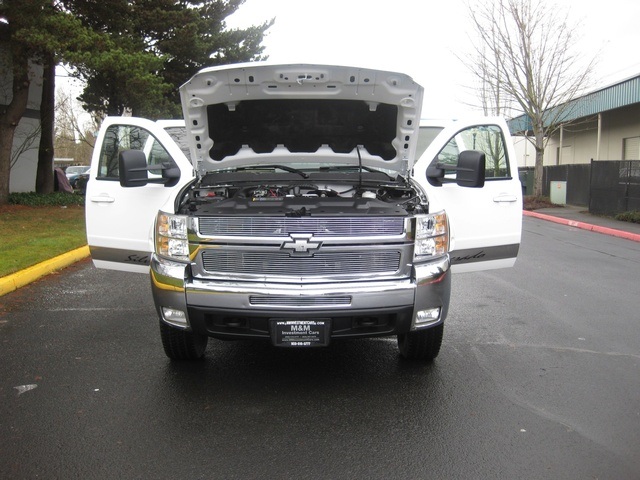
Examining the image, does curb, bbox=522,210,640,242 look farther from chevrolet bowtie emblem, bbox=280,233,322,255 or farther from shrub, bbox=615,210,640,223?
chevrolet bowtie emblem, bbox=280,233,322,255

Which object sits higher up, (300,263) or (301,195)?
(301,195)

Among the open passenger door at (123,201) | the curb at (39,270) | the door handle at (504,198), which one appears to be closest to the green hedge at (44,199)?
the curb at (39,270)

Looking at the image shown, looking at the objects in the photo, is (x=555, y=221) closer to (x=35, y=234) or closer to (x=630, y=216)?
(x=630, y=216)

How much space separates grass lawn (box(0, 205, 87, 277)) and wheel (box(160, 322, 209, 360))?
3.96 m

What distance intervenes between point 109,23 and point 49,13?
9.71 feet

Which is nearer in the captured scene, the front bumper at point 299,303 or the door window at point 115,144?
the front bumper at point 299,303

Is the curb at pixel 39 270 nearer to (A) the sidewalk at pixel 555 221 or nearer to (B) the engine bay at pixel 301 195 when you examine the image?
(A) the sidewalk at pixel 555 221

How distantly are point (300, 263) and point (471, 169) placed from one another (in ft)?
5.56

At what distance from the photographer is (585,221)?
59.8ft

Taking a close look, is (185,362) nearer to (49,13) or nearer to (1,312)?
(1,312)

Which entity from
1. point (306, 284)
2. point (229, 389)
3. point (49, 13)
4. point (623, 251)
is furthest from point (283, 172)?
point (49, 13)

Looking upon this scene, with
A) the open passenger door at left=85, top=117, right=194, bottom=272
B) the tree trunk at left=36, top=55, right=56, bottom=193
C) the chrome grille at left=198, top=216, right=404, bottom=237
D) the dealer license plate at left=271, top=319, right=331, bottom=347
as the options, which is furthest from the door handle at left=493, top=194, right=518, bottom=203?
the tree trunk at left=36, top=55, right=56, bottom=193

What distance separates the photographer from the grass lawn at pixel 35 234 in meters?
8.84

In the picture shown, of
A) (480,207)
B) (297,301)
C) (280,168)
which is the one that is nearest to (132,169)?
(280,168)
